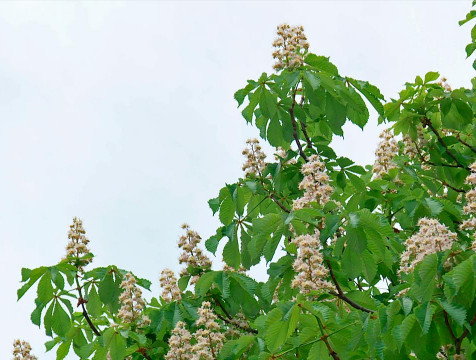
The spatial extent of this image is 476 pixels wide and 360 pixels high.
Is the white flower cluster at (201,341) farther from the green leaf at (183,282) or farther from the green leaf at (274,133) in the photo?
the green leaf at (274,133)

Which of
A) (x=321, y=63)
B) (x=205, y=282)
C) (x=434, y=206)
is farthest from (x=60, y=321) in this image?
(x=434, y=206)

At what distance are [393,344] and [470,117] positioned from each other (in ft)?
11.0

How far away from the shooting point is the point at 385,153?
6789 millimetres

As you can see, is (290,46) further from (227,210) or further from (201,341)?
(201,341)

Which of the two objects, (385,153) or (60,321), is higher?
(385,153)

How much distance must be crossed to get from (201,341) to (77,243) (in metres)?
1.92

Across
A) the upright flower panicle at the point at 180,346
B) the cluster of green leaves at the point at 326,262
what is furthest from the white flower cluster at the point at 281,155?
the upright flower panicle at the point at 180,346

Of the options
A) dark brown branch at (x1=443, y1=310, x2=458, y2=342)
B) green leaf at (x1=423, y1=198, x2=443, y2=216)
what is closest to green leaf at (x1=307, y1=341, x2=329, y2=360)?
dark brown branch at (x1=443, y1=310, x2=458, y2=342)

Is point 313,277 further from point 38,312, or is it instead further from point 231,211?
point 38,312

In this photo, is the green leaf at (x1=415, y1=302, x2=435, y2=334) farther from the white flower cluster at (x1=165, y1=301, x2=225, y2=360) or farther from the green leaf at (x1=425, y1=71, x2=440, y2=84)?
the green leaf at (x1=425, y1=71, x2=440, y2=84)

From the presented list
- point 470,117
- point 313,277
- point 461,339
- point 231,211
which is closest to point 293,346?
point 313,277

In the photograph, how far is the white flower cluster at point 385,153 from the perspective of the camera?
6.81 m

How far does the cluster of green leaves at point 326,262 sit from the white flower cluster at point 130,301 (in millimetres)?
86

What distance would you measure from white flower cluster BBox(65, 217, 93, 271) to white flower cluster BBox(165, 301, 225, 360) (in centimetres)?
138
